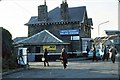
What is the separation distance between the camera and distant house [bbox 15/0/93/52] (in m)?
54.0

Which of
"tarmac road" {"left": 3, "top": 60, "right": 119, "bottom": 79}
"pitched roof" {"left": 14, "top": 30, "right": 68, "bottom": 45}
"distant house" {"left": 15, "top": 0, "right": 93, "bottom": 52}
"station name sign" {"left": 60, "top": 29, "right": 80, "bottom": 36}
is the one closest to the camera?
"tarmac road" {"left": 3, "top": 60, "right": 119, "bottom": 79}

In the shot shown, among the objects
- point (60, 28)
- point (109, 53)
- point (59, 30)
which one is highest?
point (60, 28)

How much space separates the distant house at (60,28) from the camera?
5403 centimetres

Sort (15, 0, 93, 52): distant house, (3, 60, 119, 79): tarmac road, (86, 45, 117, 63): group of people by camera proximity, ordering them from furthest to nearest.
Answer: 1. (15, 0, 93, 52): distant house
2. (86, 45, 117, 63): group of people
3. (3, 60, 119, 79): tarmac road

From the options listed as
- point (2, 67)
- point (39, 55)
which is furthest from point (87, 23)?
point (2, 67)

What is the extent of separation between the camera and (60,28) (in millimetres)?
58062

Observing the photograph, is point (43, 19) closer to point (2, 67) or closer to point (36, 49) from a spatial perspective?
point (36, 49)

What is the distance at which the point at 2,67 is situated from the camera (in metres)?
24.9

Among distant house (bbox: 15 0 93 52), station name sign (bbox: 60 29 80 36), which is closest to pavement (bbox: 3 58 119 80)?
distant house (bbox: 15 0 93 52)

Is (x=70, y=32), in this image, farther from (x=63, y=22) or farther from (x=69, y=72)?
(x=69, y=72)

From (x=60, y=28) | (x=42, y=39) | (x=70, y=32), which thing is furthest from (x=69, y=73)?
(x=60, y=28)

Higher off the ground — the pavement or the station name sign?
the station name sign

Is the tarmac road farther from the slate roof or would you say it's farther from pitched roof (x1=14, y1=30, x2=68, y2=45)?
the slate roof

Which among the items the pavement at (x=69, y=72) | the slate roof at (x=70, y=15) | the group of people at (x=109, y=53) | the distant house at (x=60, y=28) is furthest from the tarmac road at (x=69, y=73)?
the slate roof at (x=70, y=15)
